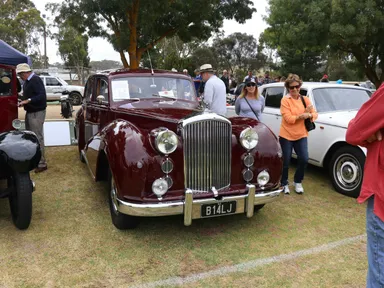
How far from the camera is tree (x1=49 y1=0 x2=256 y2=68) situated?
13.6 meters

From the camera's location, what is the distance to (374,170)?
180 centimetres

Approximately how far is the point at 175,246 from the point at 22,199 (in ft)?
5.60

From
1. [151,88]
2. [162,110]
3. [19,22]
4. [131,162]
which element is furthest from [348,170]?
[19,22]

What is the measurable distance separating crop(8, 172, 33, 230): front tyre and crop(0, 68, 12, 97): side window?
67.0 inches

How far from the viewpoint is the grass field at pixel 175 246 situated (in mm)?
2949

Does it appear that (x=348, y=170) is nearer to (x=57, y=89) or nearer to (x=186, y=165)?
(x=186, y=165)

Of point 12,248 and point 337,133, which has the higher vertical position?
point 337,133

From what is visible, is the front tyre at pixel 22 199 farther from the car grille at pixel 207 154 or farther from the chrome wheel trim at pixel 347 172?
the chrome wheel trim at pixel 347 172

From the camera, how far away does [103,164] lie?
4250mm

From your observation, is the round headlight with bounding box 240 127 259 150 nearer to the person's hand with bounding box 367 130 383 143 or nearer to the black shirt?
the person's hand with bounding box 367 130 383 143

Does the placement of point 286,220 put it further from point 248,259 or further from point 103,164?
point 103,164

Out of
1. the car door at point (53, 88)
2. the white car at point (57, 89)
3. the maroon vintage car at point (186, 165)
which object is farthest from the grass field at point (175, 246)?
the car door at point (53, 88)

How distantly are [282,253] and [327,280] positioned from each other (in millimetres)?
539

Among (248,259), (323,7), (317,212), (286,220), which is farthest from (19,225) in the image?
(323,7)
